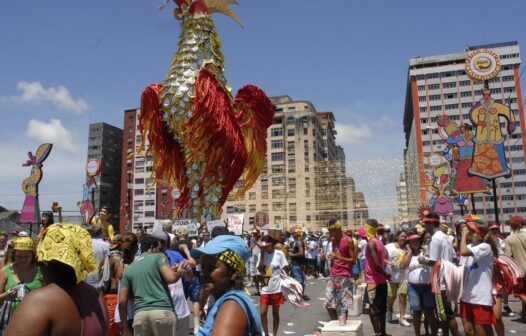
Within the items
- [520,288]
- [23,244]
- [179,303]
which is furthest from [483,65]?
[23,244]

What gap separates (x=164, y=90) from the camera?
1144cm

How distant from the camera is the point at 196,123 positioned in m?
11.1

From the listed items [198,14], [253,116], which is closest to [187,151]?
[253,116]

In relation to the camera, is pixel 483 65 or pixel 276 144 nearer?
pixel 483 65

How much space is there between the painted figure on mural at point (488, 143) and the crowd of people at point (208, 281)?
27.0ft

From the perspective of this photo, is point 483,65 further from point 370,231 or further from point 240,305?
point 240,305

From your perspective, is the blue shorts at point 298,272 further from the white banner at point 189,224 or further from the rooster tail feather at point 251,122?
the white banner at point 189,224

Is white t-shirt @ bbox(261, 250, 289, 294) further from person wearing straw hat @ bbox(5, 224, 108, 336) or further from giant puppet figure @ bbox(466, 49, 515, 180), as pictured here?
giant puppet figure @ bbox(466, 49, 515, 180)

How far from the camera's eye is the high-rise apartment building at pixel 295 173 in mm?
43562

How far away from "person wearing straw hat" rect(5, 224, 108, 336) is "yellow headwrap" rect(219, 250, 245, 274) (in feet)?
2.13

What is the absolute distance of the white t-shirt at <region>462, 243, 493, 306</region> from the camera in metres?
4.92

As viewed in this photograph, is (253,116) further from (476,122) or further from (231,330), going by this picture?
(231,330)

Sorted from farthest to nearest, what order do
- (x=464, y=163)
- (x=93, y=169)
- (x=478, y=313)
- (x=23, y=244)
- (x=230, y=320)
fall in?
(x=93, y=169), (x=464, y=163), (x=478, y=313), (x=23, y=244), (x=230, y=320)

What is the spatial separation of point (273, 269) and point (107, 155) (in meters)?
94.2
